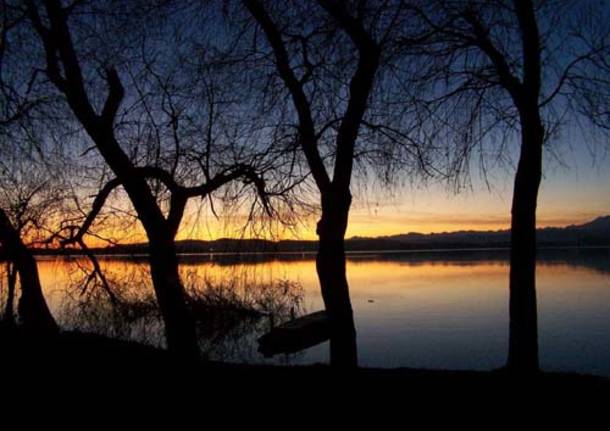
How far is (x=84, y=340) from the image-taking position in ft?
27.9

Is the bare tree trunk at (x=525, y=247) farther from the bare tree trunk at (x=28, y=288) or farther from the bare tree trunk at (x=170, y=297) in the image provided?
the bare tree trunk at (x=28, y=288)

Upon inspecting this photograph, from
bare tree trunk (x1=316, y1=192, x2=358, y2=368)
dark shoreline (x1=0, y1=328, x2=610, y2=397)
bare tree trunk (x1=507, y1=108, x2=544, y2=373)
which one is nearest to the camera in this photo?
dark shoreline (x1=0, y1=328, x2=610, y2=397)

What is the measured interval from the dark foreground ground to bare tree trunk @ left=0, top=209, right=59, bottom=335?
6.27ft

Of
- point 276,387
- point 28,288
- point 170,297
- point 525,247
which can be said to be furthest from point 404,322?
point 276,387

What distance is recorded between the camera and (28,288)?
865cm

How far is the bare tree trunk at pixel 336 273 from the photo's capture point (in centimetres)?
589

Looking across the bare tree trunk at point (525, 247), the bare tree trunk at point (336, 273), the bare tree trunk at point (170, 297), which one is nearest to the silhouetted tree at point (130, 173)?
the bare tree trunk at point (170, 297)

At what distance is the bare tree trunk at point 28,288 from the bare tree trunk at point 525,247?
24.5 feet

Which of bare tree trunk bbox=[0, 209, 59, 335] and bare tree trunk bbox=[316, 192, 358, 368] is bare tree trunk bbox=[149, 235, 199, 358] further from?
bare tree trunk bbox=[0, 209, 59, 335]

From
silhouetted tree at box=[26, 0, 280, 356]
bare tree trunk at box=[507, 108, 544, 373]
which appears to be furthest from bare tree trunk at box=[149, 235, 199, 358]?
bare tree trunk at box=[507, 108, 544, 373]

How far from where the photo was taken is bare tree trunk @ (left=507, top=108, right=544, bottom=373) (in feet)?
18.6

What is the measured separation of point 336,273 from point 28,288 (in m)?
5.97

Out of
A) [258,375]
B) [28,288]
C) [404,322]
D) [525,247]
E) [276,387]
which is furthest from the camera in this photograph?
[404,322]

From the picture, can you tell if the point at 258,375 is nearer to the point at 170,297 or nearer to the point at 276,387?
the point at 276,387
